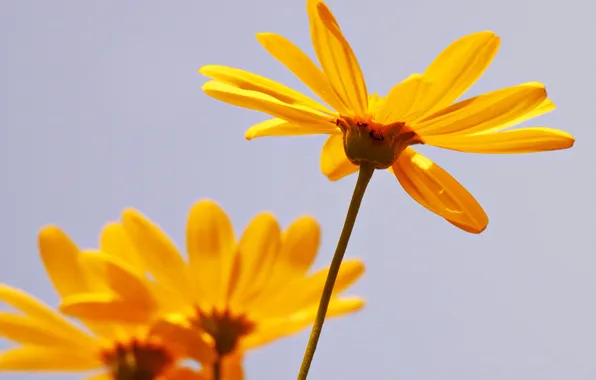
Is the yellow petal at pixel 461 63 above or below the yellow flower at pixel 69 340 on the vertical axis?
above

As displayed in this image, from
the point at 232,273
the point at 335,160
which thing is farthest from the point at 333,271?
the point at 335,160

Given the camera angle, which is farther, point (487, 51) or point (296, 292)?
point (296, 292)

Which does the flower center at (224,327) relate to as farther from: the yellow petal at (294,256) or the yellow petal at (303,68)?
the yellow petal at (303,68)

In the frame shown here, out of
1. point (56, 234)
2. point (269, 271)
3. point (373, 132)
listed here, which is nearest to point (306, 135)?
point (373, 132)

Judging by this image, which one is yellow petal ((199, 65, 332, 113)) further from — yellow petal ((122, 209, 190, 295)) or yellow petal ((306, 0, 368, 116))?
yellow petal ((122, 209, 190, 295))

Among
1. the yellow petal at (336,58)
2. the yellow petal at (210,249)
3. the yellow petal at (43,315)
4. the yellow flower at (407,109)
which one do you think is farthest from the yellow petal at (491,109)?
the yellow petal at (43,315)

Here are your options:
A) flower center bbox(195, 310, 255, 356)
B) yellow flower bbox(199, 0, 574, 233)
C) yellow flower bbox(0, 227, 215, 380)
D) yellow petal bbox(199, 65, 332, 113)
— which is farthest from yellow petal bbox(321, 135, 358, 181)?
yellow flower bbox(0, 227, 215, 380)

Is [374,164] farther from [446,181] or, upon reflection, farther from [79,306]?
[79,306]
